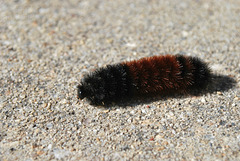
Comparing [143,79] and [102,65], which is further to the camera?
[102,65]

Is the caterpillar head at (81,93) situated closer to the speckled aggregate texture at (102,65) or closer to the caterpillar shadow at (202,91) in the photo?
the speckled aggregate texture at (102,65)

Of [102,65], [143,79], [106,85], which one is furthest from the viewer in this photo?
[102,65]

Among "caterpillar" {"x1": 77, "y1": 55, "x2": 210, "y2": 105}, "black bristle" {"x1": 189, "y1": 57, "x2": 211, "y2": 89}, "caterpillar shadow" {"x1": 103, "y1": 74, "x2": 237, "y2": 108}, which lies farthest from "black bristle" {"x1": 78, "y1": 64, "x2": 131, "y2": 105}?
"black bristle" {"x1": 189, "y1": 57, "x2": 211, "y2": 89}

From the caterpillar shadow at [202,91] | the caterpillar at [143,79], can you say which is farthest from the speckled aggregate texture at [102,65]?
the caterpillar at [143,79]

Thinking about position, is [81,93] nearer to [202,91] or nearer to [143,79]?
[143,79]

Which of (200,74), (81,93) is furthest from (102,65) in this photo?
(200,74)

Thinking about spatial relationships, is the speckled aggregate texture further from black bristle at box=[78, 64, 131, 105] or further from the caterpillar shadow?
black bristle at box=[78, 64, 131, 105]

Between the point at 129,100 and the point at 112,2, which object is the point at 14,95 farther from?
the point at 112,2
